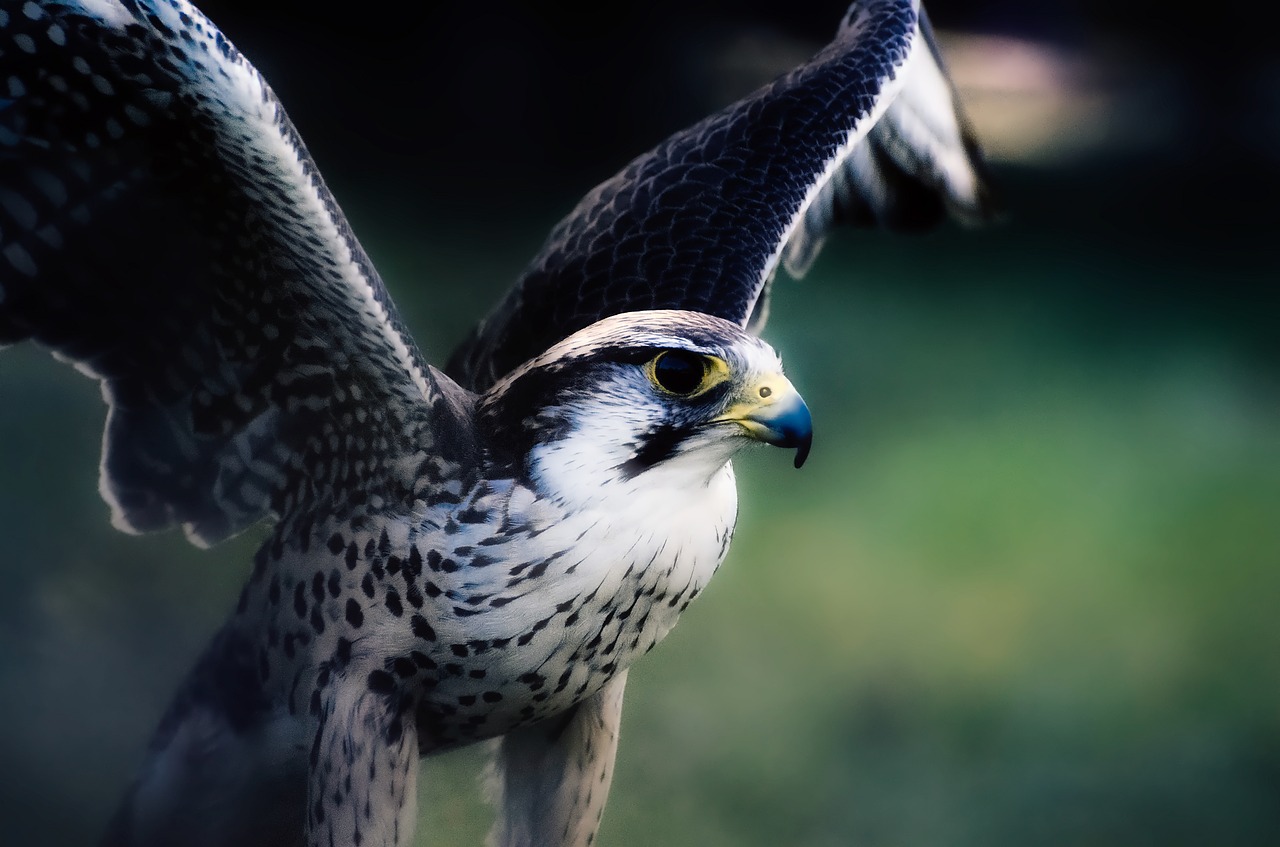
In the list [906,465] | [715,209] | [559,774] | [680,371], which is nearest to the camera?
[680,371]

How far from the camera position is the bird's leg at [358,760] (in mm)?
905

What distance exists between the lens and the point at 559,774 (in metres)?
1.12

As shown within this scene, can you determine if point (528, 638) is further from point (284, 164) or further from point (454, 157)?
point (454, 157)

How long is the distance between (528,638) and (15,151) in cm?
48

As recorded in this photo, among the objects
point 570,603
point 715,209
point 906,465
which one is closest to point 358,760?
point 570,603

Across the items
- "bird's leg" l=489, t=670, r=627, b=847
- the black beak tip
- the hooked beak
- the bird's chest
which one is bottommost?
"bird's leg" l=489, t=670, r=627, b=847

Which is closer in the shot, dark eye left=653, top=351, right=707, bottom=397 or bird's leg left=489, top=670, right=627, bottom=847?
dark eye left=653, top=351, right=707, bottom=397

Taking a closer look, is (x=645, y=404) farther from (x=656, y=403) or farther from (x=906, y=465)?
(x=906, y=465)

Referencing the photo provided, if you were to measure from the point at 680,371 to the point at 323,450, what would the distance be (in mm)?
321

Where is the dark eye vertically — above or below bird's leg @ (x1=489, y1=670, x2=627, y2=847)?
above

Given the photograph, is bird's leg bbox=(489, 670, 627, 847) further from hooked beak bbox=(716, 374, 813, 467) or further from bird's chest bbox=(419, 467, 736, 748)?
hooked beak bbox=(716, 374, 813, 467)

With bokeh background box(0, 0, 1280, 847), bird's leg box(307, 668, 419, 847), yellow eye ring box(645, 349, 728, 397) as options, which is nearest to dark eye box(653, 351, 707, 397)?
yellow eye ring box(645, 349, 728, 397)

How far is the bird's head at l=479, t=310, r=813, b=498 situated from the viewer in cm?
80

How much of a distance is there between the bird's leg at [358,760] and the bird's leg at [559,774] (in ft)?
0.65
